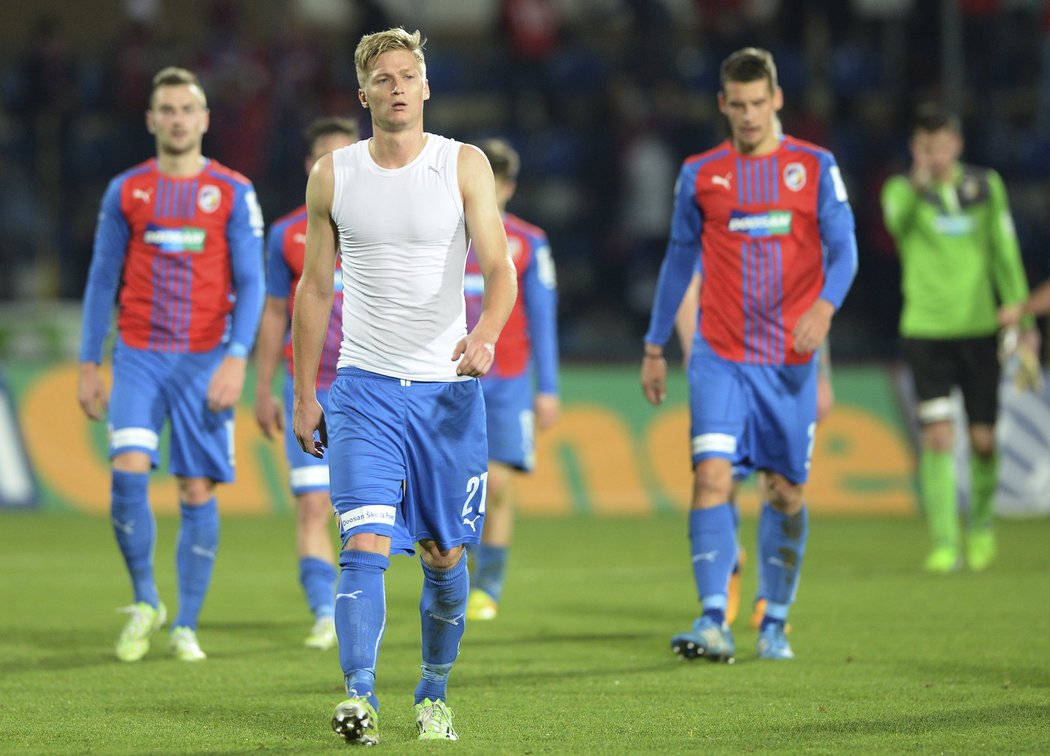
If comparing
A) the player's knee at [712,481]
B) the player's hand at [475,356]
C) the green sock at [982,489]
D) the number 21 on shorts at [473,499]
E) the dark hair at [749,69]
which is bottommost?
the green sock at [982,489]

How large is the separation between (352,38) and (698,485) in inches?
503

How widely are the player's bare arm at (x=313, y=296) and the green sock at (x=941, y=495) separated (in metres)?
6.41

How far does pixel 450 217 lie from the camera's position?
5.44 m

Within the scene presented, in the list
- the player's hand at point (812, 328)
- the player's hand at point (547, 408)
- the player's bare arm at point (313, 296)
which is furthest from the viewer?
the player's hand at point (547, 408)

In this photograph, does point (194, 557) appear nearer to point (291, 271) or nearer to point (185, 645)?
point (185, 645)

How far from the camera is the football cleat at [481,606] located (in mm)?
8984

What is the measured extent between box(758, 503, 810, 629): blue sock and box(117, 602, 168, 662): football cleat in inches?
105

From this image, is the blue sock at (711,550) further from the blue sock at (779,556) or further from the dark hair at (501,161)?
the dark hair at (501,161)

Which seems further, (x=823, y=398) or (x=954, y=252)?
(x=954, y=252)

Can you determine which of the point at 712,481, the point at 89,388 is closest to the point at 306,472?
the point at 89,388

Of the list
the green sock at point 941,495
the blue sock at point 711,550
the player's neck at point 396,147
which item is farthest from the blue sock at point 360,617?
the green sock at point 941,495

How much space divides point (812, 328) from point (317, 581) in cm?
267

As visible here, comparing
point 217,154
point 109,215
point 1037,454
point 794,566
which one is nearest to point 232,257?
point 109,215

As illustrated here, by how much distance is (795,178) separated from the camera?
7.41 metres
